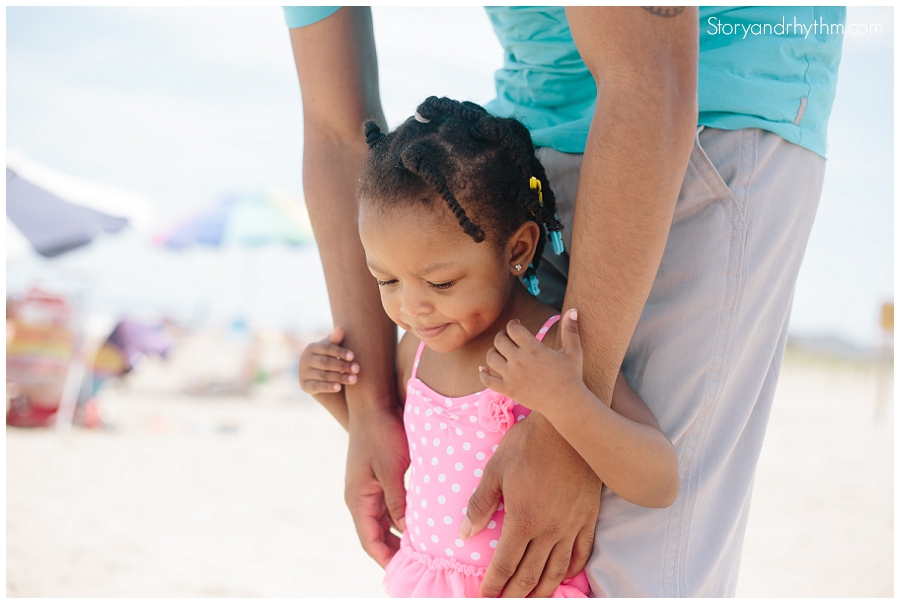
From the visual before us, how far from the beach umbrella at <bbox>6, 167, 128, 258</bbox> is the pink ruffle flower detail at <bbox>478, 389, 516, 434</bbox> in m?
11.2

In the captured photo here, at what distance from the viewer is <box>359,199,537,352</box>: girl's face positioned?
1662 millimetres

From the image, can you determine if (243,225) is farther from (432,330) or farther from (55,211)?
(432,330)

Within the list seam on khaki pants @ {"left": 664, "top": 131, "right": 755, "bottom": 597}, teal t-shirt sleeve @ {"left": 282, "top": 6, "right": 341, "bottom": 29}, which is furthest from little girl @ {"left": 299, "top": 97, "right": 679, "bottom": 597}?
teal t-shirt sleeve @ {"left": 282, "top": 6, "right": 341, "bottom": 29}

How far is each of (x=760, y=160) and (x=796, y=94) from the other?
202mm

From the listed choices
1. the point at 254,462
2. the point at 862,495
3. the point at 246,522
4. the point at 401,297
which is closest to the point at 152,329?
the point at 254,462

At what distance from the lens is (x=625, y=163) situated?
4.63ft

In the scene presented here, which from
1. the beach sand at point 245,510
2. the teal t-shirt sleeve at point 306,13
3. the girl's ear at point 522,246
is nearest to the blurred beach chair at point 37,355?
the beach sand at point 245,510

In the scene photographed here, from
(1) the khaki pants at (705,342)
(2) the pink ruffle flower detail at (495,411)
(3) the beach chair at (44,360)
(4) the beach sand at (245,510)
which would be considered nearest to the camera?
(1) the khaki pants at (705,342)

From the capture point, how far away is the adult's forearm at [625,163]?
1.38m

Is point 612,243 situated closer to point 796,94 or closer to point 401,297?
point 401,297

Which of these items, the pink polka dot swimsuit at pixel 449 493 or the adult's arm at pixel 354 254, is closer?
the pink polka dot swimsuit at pixel 449 493

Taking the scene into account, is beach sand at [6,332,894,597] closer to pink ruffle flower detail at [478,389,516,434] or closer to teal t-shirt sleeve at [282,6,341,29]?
pink ruffle flower detail at [478,389,516,434]

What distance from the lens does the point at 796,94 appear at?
1701mm

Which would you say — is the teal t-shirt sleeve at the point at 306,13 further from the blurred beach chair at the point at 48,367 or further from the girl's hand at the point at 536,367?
the blurred beach chair at the point at 48,367
